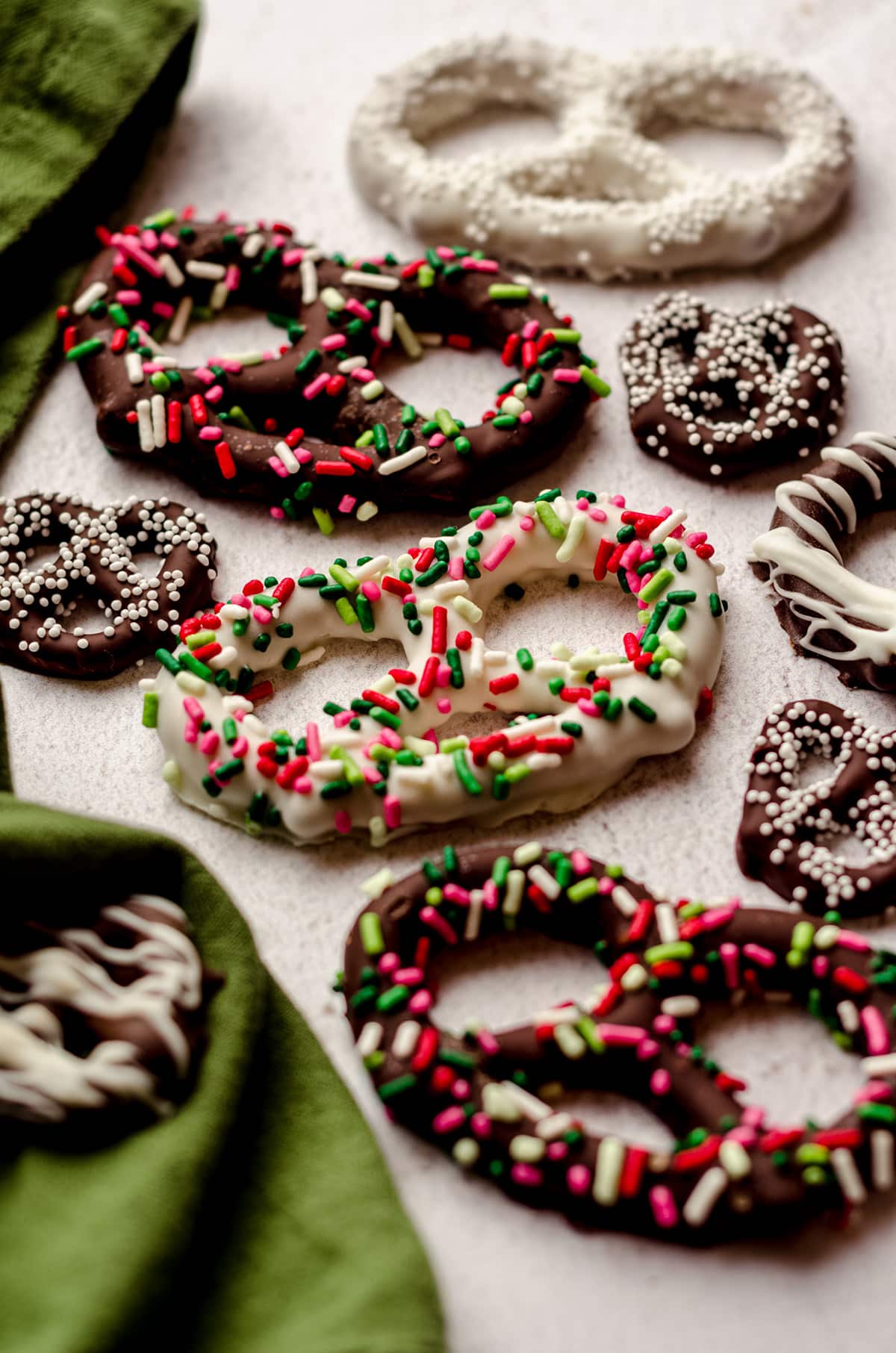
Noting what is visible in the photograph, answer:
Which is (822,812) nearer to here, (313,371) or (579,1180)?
(579,1180)

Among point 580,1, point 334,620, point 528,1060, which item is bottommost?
point 528,1060

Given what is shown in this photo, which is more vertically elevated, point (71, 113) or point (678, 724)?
point (71, 113)

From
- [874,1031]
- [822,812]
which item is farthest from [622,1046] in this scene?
[822,812]

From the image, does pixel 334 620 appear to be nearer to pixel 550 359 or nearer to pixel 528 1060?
pixel 550 359

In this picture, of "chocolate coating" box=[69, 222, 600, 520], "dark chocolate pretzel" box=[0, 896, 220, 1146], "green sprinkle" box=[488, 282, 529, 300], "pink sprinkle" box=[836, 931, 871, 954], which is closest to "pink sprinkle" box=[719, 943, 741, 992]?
"pink sprinkle" box=[836, 931, 871, 954]

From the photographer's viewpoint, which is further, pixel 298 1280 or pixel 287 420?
pixel 287 420

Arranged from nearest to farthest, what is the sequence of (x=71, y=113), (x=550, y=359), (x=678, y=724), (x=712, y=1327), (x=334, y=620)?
(x=712, y=1327) < (x=678, y=724) < (x=334, y=620) < (x=550, y=359) < (x=71, y=113)

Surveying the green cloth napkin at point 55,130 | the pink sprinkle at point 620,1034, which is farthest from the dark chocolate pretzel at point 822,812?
the green cloth napkin at point 55,130

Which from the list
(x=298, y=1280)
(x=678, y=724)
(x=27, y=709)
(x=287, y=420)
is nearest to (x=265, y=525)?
(x=287, y=420)

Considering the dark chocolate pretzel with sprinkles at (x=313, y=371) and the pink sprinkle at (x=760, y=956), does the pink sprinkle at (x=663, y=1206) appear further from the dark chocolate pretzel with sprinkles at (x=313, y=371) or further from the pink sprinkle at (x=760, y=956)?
the dark chocolate pretzel with sprinkles at (x=313, y=371)
